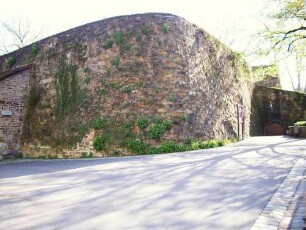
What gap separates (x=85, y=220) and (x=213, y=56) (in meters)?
13.7

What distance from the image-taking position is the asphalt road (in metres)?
4.52

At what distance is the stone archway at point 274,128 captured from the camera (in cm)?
2864

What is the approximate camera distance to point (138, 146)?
42.6 ft

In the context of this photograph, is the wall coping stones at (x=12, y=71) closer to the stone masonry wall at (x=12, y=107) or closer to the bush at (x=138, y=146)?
the stone masonry wall at (x=12, y=107)

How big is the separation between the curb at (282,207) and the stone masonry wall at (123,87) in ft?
23.3

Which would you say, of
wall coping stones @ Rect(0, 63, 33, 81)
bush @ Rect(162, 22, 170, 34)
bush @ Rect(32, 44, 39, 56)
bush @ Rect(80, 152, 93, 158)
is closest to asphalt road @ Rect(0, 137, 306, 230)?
bush @ Rect(80, 152, 93, 158)

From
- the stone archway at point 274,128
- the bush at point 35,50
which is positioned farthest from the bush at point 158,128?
the stone archway at point 274,128

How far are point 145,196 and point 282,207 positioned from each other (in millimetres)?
2204

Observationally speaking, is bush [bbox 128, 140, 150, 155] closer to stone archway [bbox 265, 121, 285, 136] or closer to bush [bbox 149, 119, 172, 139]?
bush [bbox 149, 119, 172, 139]

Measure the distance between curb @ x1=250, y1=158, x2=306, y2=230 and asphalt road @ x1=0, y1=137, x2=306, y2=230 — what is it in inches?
5.1

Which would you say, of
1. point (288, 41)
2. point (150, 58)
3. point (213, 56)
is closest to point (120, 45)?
point (150, 58)

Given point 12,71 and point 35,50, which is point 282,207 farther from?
point 35,50

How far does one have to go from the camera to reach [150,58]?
1443 centimetres

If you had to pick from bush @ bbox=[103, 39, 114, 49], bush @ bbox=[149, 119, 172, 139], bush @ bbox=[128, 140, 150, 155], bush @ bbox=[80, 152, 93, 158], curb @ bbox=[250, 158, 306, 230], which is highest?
bush @ bbox=[103, 39, 114, 49]
